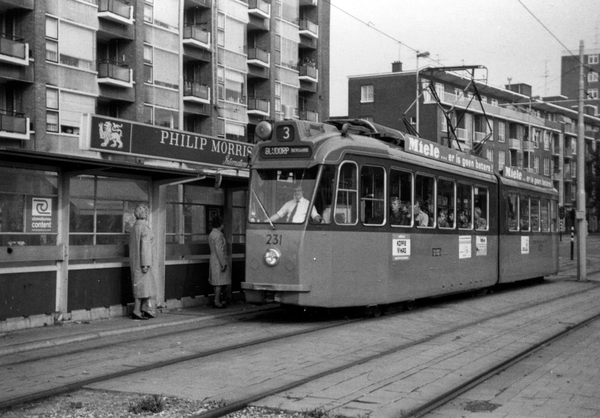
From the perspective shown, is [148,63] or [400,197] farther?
[148,63]

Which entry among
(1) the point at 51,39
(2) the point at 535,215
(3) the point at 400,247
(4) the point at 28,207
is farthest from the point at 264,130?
(1) the point at 51,39

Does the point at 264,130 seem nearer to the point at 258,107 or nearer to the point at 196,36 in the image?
the point at 196,36

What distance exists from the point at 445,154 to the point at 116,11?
2525 centimetres

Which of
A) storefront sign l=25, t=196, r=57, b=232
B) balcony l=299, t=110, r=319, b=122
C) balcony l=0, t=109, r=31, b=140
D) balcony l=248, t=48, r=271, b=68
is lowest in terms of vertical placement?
storefront sign l=25, t=196, r=57, b=232

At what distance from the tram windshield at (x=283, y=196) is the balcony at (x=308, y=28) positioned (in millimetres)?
41467

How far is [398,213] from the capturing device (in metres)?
15.1

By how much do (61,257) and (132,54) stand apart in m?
28.5

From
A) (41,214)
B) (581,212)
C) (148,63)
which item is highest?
(148,63)

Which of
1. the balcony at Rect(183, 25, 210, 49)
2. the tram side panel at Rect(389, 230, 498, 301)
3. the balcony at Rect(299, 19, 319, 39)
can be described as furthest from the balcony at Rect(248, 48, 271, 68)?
the tram side panel at Rect(389, 230, 498, 301)

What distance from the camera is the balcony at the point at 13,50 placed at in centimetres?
3378

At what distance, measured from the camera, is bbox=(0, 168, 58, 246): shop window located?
12.3 m

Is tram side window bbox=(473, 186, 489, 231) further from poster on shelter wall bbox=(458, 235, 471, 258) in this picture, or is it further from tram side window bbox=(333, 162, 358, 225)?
tram side window bbox=(333, 162, 358, 225)

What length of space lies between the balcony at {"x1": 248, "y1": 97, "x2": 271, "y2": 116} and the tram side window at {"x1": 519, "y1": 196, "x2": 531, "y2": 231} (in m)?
27.6

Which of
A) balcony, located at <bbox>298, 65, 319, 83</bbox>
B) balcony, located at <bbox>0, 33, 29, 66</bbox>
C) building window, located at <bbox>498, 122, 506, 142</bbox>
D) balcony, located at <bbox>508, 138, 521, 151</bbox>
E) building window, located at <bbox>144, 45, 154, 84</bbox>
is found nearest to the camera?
balcony, located at <bbox>0, 33, 29, 66</bbox>
